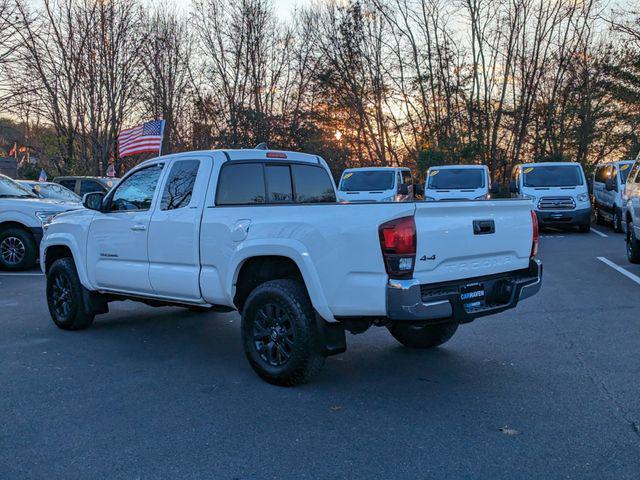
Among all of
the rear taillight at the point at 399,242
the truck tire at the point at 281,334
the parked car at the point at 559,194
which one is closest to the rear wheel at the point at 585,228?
the parked car at the point at 559,194

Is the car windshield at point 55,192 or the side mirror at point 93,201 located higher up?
the car windshield at point 55,192

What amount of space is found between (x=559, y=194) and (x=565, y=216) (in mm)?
659

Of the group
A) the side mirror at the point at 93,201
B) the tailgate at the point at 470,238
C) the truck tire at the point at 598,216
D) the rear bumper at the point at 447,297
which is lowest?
the truck tire at the point at 598,216

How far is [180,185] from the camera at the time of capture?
6184mm

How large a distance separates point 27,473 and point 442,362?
348cm

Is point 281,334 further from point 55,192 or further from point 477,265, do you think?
point 55,192

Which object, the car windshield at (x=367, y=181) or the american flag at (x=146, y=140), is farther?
the car windshield at (x=367, y=181)

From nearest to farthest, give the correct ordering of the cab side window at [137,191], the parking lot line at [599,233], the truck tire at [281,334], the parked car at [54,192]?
the truck tire at [281,334], the cab side window at [137,191], the parked car at [54,192], the parking lot line at [599,233]

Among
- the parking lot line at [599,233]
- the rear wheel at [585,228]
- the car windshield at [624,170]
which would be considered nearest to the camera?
the parking lot line at [599,233]

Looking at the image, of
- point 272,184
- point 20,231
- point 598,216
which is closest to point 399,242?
point 272,184

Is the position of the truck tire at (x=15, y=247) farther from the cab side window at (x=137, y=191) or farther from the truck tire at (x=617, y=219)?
the truck tire at (x=617, y=219)

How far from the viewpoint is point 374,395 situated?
4.91 metres

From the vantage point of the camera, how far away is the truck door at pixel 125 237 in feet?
21.0

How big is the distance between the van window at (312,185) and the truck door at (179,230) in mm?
960
